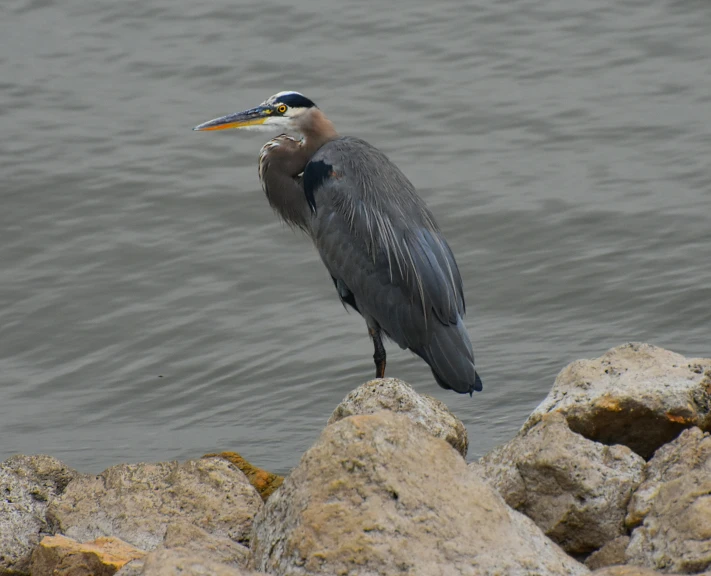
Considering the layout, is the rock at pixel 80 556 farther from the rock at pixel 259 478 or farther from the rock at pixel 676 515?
the rock at pixel 676 515

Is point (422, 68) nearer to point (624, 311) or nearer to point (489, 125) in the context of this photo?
point (489, 125)

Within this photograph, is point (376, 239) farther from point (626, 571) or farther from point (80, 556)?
point (626, 571)

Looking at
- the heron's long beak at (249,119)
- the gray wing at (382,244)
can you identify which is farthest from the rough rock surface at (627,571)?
the heron's long beak at (249,119)

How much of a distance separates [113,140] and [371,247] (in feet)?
16.1

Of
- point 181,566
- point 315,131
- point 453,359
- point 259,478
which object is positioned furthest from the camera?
point 315,131

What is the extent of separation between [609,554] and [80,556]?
5.20 feet

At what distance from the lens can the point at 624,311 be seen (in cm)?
764

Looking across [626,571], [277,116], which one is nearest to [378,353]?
[277,116]

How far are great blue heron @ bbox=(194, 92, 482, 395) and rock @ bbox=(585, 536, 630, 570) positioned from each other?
6.88 ft

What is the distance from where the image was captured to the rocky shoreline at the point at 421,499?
2.96 m

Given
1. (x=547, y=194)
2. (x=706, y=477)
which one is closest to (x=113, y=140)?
(x=547, y=194)

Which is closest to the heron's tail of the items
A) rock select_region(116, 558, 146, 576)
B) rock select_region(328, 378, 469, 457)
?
rock select_region(328, 378, 469, 457)

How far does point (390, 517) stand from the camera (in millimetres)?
2990

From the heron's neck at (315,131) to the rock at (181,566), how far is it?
3.73m
